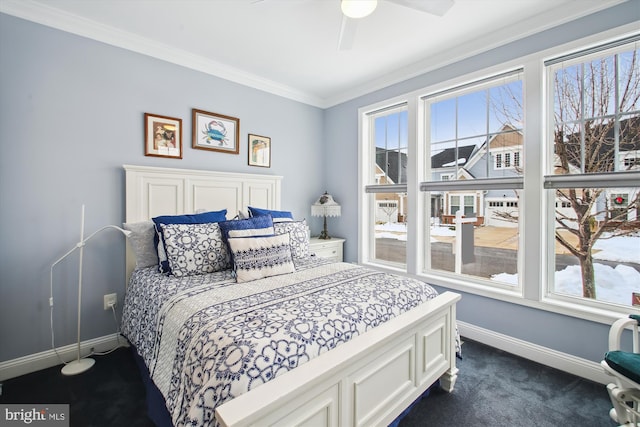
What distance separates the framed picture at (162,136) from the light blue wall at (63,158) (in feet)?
0.17

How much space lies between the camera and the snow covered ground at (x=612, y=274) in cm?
200

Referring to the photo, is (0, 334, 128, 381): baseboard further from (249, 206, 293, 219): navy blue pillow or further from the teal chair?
the teal chair

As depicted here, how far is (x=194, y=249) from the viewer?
82.4 inches

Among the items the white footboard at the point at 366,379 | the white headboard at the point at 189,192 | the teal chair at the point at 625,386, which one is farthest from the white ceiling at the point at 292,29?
the teal chair at the point at 625,386

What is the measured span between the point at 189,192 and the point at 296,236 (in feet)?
3.72

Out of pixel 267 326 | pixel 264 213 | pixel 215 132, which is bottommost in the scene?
pixel 267 326

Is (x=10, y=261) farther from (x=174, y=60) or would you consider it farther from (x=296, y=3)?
(x=296, y=3)

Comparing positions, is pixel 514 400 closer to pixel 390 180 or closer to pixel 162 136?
pixel 390 180

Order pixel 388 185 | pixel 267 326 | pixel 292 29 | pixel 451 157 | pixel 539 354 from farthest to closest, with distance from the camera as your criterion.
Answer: pixel 388 185, pixel 451 157, pixel 292 29, pixel 539 354, pixel 267 326

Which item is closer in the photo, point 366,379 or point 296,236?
point 366,379

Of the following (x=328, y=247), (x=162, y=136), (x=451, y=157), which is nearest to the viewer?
(x=162, y=136)

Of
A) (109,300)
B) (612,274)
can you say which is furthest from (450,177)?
(109,300)

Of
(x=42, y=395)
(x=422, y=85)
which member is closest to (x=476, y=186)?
(x=422, y=85)

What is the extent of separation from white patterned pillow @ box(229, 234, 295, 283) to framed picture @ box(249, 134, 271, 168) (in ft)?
4.89
